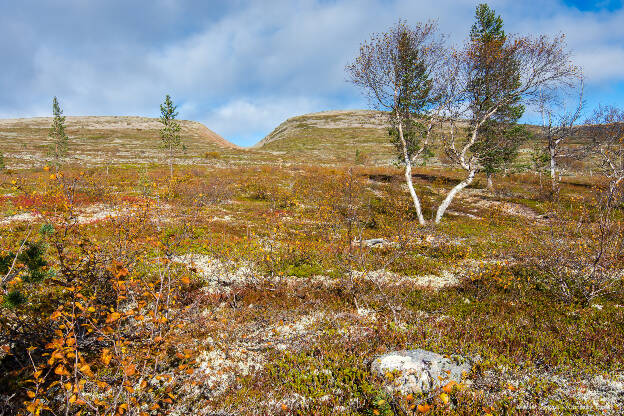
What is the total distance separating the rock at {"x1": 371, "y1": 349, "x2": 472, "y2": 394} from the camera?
530 centimetres

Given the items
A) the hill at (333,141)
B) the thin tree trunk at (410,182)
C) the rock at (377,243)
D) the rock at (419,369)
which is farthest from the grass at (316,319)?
the hill at (333,141)

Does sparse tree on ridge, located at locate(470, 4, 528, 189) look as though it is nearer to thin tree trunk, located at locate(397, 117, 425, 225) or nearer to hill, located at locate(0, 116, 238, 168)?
thin tree trunk, located at locate(397, 117, 425, 225)

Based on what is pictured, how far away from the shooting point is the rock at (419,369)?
5.30 meters

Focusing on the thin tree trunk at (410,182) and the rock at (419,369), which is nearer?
the rock at (419,369)

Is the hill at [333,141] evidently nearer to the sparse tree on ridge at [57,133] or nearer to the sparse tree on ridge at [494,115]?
the sparse tree on ridge at [494,115]

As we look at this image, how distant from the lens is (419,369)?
18.2 ft

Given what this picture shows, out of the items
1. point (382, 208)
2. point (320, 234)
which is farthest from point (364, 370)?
point (382, 208)

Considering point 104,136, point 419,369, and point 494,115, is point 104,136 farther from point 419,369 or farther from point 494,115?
point 419,369

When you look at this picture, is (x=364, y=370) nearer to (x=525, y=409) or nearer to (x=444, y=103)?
(x=525, y=409)

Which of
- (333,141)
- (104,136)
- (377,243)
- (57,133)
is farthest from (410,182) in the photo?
(104,136)

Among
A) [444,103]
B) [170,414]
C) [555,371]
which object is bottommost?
[170,414]

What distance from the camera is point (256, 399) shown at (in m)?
5.31

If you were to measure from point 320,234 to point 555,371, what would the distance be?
11889 millimetres

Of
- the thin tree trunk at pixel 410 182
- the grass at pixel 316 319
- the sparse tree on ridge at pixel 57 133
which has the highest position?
the sparse tree on ridge at pixel 57 133
